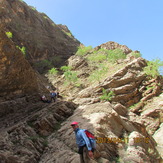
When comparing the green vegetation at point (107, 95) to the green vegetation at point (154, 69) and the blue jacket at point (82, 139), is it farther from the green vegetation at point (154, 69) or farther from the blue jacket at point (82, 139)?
the blue jacket at point (82, 139)

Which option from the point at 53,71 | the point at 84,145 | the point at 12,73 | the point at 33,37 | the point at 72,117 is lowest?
the point at 84,145

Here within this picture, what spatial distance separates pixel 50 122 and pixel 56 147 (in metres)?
2.57

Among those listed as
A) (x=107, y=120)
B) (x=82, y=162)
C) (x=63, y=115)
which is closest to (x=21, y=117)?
(x=63, y=115)

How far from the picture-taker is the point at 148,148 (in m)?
8.50

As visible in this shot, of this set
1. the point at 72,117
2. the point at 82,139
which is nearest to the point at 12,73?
the point at 72,117

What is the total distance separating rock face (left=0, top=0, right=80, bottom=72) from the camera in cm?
3357

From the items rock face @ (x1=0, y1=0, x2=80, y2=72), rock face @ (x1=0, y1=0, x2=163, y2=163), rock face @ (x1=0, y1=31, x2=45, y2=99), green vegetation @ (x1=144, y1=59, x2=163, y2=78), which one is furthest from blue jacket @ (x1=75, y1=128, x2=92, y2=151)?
rock face @ (x1=0, y1=0, x2=80, y2=72)

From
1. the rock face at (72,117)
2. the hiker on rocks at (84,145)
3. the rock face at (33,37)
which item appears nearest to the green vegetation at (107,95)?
the rock face at (72,117)

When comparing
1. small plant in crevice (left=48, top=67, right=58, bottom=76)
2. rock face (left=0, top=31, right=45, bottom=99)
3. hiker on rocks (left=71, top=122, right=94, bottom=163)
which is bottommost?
hiker on rocks (left=71, top=122, right=94, bottom=163)

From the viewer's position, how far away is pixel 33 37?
36562 millimetres

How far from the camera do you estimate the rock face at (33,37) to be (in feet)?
110

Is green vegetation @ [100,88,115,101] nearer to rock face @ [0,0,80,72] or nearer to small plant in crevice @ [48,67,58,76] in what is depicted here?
small plant in crevice @ [48,67,58,76]

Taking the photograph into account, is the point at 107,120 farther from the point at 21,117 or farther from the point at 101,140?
the point at 21,117

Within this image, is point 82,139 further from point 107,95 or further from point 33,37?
point 33,37
